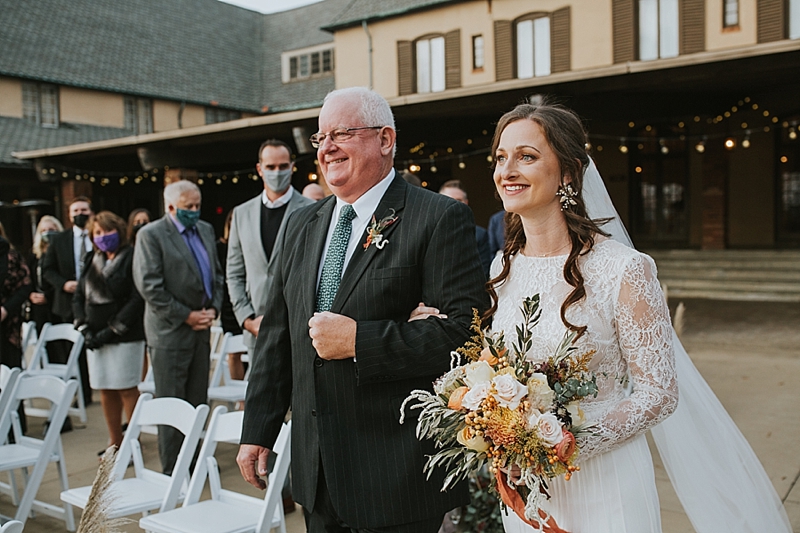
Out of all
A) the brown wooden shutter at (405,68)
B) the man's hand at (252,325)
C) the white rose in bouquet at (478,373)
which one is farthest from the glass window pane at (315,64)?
the white rose in bouquet at (478,373)

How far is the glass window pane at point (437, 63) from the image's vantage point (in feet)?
70.6

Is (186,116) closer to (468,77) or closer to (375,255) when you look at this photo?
(468,77)

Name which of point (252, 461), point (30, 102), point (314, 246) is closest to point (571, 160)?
point (314, 246)

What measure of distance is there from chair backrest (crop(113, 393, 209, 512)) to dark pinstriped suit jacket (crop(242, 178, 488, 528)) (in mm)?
1437

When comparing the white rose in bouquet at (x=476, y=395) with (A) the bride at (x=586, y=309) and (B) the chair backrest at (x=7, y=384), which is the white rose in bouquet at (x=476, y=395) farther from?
(B) the chair backrest at (x=7, y=384)

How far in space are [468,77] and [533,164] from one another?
63.7 ft

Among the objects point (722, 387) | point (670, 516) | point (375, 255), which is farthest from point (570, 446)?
point (722, 387)

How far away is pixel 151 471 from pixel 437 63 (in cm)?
1911

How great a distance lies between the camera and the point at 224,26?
31.8 metres

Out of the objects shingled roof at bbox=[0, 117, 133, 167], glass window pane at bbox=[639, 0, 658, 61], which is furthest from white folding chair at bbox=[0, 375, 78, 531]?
shingled roof at bbox=[0, 117, 133, 167]

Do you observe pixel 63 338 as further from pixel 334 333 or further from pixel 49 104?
pixel 49 104

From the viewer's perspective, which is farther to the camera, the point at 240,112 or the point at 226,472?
the point at 240,112

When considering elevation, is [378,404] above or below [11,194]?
below

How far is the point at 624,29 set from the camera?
18141mm
